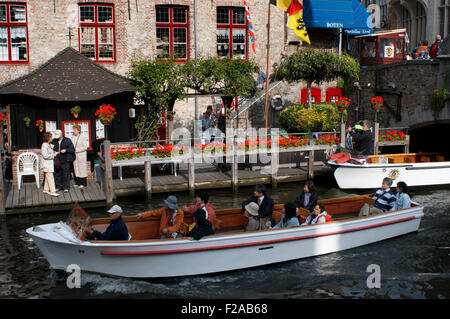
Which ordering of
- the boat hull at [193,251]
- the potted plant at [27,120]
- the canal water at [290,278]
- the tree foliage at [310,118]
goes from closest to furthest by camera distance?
the boat hull at [193,251] < the canal water at [290,278] < the potted plant at [27,120] < the tree foliage at [310,118]

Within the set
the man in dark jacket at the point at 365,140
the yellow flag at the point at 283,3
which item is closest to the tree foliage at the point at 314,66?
the yellow flag at the point at 283,3

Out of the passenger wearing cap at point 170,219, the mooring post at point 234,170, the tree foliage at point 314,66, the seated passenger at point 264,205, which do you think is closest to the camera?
the passenger wearing cap at point 170,219

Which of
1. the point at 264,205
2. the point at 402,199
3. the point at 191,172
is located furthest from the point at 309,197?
the point at 191,172

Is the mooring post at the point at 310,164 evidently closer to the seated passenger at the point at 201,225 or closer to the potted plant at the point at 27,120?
the seated passenger at the point at 201,225

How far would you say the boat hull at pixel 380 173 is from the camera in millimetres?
16141

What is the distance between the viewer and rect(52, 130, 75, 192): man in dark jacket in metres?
14.1

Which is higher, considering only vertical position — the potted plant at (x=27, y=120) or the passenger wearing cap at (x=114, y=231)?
the potted plant at (x=27, y=120)

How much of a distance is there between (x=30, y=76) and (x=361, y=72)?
13.7m

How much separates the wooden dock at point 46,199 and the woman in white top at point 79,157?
24 centimetres

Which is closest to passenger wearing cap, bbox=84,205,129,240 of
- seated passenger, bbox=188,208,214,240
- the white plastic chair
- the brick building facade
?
seated passenger, bbox=188,208,214,240

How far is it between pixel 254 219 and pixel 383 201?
10.6ft

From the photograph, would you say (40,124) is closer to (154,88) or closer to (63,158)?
(63,158)

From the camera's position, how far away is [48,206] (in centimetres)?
1345
